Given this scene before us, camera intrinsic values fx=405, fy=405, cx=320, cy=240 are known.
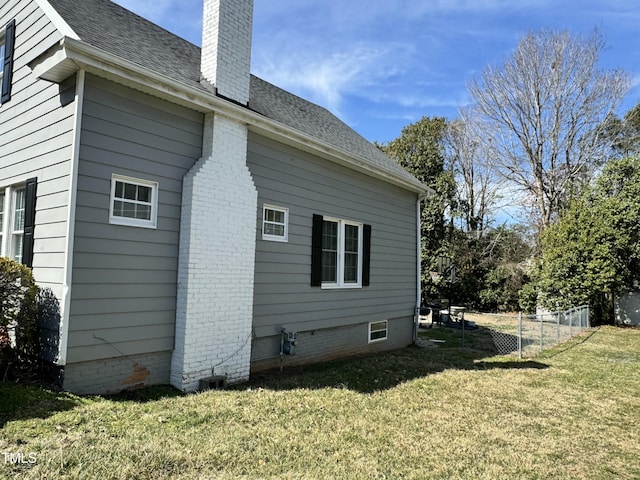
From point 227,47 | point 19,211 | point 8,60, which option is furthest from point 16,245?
point 227,47

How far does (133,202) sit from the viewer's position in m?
5.29

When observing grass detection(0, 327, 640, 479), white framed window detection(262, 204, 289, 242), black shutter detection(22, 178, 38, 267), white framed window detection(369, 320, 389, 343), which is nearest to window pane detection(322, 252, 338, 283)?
white framed window detection(262, 204, 289, 242)

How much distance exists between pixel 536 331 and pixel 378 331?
6.61 metres

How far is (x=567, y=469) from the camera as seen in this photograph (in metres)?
3.79

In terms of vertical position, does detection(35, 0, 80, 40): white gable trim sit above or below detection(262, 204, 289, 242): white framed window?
above

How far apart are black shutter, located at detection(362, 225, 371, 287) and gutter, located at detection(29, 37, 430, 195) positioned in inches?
97.9

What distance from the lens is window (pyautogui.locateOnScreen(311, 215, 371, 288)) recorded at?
8047 millimetres

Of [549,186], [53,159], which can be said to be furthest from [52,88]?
[549,186]

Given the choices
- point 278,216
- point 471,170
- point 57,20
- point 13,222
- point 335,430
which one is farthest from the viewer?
point 471,170

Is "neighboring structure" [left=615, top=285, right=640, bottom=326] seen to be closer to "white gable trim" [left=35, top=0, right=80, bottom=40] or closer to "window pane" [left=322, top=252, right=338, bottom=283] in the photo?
"window pane" [left=322, top=252, right=338, bottom=283]

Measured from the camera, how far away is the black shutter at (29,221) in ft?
17.0

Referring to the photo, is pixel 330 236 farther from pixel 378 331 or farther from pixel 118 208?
pixel 118 208

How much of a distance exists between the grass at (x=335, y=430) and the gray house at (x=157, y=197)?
0.76 meters

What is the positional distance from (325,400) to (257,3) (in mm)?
6587
